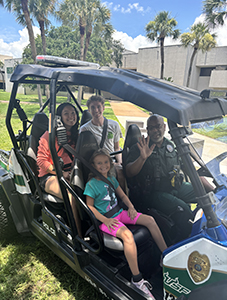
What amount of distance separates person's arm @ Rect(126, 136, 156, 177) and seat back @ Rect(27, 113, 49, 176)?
112 cm

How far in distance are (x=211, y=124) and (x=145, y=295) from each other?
1.33 metres

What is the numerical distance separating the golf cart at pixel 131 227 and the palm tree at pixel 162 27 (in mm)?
21181

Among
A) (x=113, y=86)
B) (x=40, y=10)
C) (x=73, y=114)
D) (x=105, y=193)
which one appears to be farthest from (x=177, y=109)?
(x=40, y=10)

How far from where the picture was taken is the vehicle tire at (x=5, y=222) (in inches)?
109

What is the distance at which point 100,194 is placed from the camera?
2.04 m

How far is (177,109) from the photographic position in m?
1.17

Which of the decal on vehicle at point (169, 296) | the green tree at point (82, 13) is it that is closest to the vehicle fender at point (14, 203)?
Result: the decal on vehicle at point (169, 296)

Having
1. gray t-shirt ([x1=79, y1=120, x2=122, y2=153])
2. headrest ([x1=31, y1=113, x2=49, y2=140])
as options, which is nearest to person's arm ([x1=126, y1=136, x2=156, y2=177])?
gray t-shirt ([x1=79, y1=120, x2=122, y2=153])

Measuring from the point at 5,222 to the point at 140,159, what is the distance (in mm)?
1952

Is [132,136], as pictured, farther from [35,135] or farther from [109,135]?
[35,135]

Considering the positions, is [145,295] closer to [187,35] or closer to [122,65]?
[187,35]

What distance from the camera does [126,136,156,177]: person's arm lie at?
2154 mm

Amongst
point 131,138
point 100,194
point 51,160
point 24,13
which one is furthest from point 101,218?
point 24,13

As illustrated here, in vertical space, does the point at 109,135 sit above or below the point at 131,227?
above
